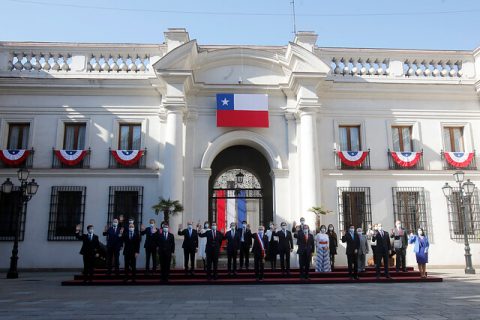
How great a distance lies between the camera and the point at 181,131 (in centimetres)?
1672

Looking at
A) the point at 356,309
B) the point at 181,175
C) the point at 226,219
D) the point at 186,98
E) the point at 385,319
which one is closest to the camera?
the point at 385,319

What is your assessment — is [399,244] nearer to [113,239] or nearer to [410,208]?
[410,208]

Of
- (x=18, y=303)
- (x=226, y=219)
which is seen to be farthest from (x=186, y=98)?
(x=226, y=219)

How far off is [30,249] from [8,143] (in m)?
4.54

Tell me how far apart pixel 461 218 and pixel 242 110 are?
9.87 metres

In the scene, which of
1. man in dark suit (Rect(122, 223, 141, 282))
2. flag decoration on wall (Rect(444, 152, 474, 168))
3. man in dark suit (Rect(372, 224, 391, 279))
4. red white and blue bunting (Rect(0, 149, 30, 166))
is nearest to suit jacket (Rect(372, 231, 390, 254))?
man in dark suit (Rect(372, 224, 391, 279))

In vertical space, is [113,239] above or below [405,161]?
below

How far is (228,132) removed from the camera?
58.0ft

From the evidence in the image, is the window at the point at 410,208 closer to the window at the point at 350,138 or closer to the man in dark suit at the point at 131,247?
the window at the point at 350,138

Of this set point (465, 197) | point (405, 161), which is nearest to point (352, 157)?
point (405, 161)

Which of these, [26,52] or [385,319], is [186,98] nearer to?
[26,52]

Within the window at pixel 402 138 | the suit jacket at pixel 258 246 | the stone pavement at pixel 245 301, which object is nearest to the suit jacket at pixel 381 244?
the stone pavement at pixel 245 301

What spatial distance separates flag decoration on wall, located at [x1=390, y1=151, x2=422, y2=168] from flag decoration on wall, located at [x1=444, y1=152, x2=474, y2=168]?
51.8 inches

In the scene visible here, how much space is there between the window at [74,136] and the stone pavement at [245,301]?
6630 millimetres
